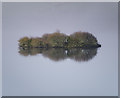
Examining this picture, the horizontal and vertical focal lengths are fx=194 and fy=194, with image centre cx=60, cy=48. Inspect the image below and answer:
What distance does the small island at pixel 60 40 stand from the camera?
13.5ft

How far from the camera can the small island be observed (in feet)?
13.5

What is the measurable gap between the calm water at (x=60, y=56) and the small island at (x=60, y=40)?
9 centimetres

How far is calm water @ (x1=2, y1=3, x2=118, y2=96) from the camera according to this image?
4.09m

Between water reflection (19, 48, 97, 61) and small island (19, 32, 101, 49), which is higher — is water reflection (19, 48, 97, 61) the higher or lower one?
the lower one

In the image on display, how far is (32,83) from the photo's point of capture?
4.12 meters

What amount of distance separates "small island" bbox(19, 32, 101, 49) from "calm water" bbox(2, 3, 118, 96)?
0.09 meters

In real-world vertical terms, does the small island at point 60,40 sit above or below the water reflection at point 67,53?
above

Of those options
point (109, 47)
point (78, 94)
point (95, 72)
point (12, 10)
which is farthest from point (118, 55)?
point (12, 10)

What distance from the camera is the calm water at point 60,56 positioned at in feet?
13.4

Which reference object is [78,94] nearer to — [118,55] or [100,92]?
[100,92]

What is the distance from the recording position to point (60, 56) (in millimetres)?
4086

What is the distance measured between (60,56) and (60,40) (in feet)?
1.12

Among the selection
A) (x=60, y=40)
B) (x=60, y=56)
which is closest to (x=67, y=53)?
(x=60, y=56)

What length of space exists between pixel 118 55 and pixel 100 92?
87cm
